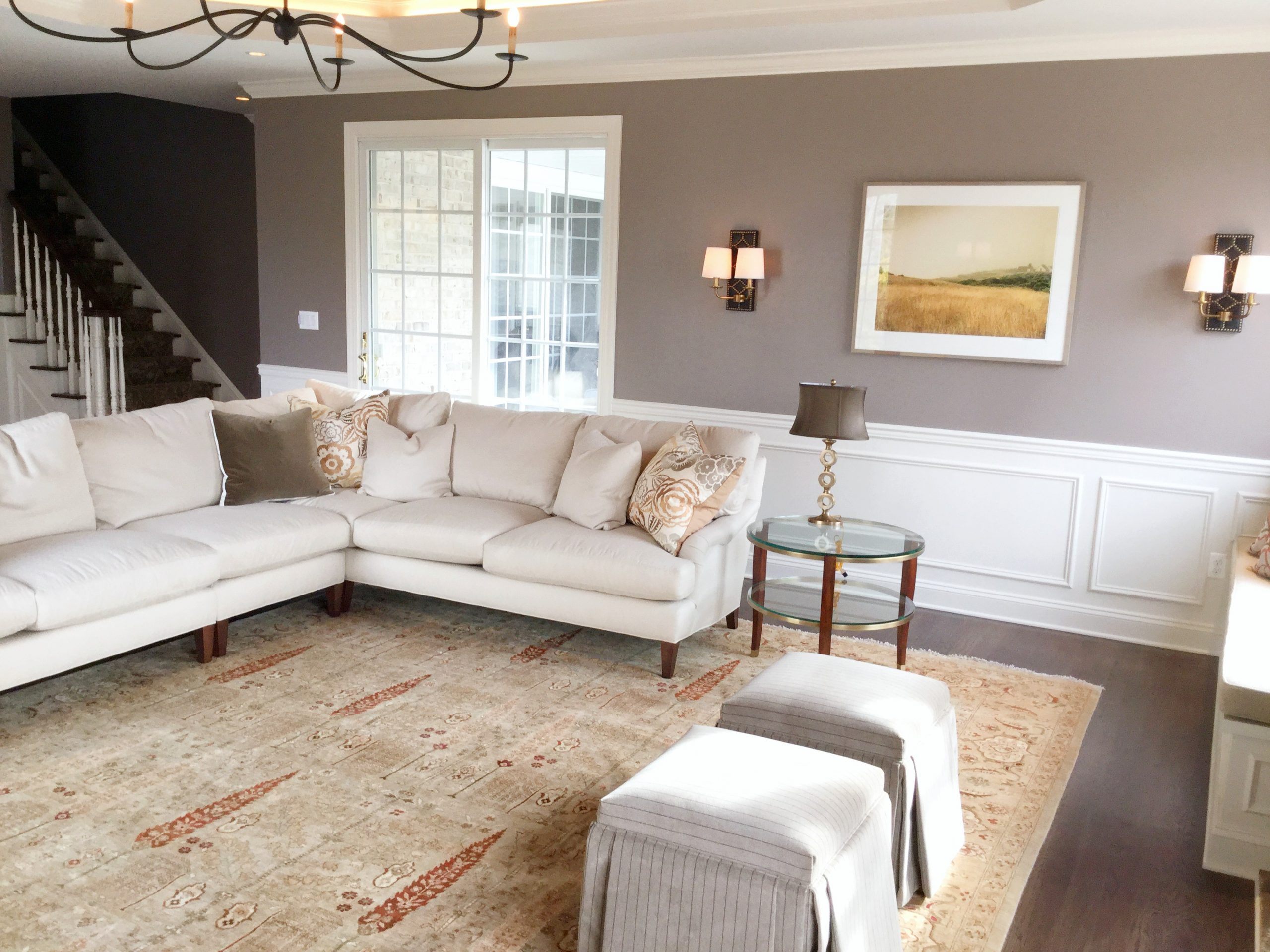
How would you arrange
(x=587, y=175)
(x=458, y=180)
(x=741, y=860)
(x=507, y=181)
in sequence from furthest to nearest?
(x=458, y=180), (x=507, y=181), (x=587, y=175), (x=741, y=860)

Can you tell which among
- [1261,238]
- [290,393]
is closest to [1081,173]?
[1261,238]

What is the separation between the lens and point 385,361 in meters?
6.50

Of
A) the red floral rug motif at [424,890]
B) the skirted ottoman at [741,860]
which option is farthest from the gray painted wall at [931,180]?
the red floral rug motif at [424,890]

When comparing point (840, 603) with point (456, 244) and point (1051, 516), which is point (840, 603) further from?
point (456, 244)

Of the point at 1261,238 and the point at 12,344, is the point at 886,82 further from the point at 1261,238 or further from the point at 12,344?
the point at 12,344

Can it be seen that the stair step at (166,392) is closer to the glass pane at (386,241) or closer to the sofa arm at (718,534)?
the glass pane at (386,241)

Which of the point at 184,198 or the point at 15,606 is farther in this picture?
the point at 184,198

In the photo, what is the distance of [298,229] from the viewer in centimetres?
661

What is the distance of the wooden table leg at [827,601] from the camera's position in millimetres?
3816

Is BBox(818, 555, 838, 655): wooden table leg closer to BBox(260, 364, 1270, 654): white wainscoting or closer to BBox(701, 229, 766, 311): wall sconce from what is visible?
BBox(260, 364, 1270, 654): white wainscoting

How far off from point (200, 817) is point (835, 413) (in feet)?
8.74

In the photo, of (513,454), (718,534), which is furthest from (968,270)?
(513,454)

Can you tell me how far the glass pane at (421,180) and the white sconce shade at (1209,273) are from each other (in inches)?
158

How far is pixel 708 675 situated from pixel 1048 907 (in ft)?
5.46
